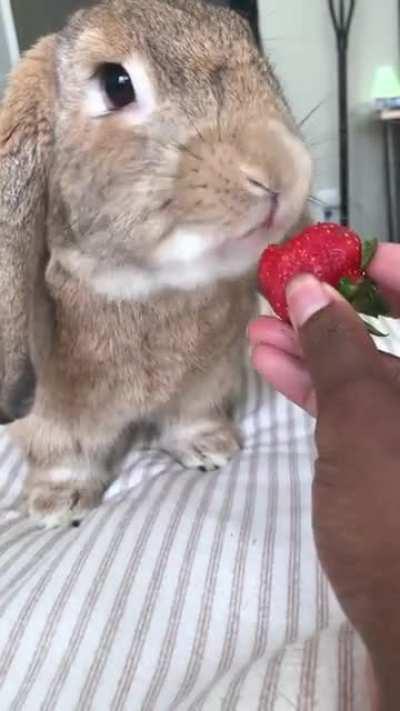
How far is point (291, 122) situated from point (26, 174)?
0.30 meters

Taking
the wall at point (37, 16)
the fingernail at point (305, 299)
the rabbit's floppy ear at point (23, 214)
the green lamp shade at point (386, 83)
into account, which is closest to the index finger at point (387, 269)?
the fingernail at point (305, 299)

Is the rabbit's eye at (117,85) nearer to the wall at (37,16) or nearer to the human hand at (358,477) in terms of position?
the human hand at (358,477)

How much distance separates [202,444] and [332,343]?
72 centimetres

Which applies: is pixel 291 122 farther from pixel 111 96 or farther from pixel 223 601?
pixel 223 601

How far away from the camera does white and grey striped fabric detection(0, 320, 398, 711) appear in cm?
68

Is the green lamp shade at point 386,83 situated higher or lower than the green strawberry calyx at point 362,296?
lower

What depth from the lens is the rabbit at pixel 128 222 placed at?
854 mm

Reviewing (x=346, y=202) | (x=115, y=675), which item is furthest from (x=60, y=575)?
(x=346, y=202)

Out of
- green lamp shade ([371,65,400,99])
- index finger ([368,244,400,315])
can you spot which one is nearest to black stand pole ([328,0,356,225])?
green lamp shade ([371,65,400,99])

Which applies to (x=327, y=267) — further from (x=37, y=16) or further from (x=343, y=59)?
(x=343, y=59)

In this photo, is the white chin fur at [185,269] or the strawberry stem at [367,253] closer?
the strawberry stem at [367,253]

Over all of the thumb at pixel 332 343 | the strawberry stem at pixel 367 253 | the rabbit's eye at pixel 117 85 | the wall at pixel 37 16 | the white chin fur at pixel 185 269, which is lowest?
the white chin fur at pixel 185 269

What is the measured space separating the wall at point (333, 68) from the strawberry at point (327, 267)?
214cm

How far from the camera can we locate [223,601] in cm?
85
